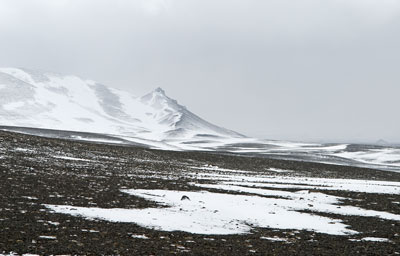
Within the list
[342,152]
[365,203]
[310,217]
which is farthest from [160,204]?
[342,152]

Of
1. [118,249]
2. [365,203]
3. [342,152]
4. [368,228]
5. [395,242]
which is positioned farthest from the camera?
[342,152]

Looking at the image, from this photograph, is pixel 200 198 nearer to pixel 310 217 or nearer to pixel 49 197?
pixel 310 217

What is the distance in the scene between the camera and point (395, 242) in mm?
18594

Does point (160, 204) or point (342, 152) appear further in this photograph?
point (342, 152)

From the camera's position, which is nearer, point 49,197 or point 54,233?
point 54,233

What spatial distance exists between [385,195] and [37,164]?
89.3ft

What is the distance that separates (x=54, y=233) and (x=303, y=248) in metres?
8.62

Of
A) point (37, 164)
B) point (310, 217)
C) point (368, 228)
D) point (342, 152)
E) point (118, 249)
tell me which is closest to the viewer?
point (118, 249)

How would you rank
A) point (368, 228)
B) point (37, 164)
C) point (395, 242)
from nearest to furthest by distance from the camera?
1. point (395, 242)
2. point (368, 228)
3. point (37, 164)

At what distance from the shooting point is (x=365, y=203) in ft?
99.9

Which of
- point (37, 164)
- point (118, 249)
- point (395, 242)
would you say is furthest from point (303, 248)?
point (37, 164)

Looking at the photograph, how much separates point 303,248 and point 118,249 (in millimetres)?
6586

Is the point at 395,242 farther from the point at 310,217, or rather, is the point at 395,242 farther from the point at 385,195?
the point at 385,195

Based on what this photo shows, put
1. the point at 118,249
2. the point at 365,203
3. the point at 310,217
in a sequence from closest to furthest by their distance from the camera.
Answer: the point at 118,249 < the point at 310,217 < the point at 365,203
